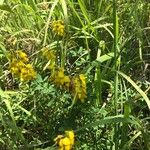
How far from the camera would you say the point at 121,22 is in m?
2.24

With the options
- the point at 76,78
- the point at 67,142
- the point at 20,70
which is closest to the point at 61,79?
the point at 76,78

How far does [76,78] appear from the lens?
157cm

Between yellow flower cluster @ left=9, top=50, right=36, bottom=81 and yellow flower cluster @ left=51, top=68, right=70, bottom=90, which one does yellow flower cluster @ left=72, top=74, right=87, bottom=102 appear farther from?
yellow flower cluster @ left=9, top=50, right=36, bottom=81

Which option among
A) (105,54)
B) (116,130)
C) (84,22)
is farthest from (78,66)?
(116,130)

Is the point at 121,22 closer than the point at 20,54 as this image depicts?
No

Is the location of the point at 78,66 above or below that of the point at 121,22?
below

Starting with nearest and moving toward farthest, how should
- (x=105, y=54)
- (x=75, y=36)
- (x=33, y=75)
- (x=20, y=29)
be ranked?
1. (x=33, y=75)
2. (x=105, y=54)
3. (x=75, y=36)
4. (x=20, y=29)

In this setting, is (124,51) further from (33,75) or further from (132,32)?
(33,75)

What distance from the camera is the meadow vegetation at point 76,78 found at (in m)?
1.63

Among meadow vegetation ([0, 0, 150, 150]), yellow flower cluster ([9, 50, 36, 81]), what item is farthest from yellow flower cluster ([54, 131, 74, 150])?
yellow flower cluster ([9, 50, 36, 81])

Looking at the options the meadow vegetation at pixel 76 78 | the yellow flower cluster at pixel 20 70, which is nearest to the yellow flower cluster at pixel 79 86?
the meadow vegetation at pixel 76 78

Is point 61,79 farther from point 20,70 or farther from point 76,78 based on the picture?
point 20,70

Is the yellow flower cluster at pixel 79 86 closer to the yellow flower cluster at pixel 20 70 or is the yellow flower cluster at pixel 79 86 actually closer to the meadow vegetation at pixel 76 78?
the meadow vegetation at pixel 76 78

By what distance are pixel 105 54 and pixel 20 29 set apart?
547 mm
